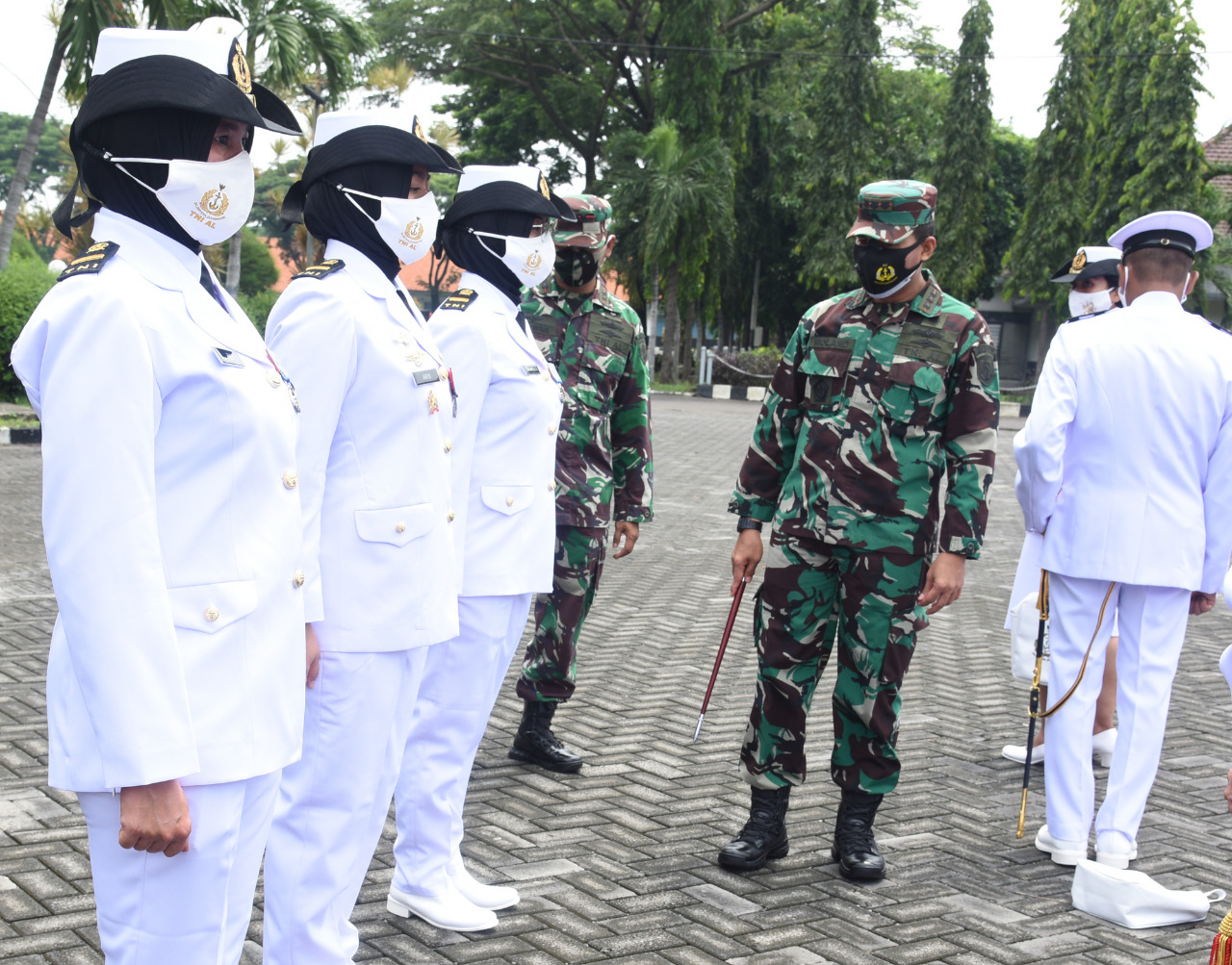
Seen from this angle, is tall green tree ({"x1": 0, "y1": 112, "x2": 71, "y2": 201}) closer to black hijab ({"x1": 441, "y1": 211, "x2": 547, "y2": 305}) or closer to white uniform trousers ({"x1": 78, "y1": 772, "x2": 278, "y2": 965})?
black hijab ({"x1": 441, "y1": 211, "x2": 547, "y2": 305})

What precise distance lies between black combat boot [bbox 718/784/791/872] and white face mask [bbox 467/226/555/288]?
1.85 metres

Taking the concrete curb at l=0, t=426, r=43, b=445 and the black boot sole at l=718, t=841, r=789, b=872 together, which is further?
the concrete curb at l=0, t=426, r=43, b=445

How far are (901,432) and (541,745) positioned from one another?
196cm

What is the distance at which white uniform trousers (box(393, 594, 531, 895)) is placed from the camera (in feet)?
11.8

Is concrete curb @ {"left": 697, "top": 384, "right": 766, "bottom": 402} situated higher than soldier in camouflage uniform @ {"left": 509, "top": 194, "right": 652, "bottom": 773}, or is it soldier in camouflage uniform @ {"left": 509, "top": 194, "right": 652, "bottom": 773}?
soldier in camouflage uniform @ {"left": 509, "top": 194, "right": 652, "bottom": 773}

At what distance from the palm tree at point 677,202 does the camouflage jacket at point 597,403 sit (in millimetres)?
26343

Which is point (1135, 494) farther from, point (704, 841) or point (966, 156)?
point (966, 156)

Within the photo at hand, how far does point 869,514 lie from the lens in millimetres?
4043

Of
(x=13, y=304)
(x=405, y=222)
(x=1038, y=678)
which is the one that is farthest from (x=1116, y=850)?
(x=13, y=304)

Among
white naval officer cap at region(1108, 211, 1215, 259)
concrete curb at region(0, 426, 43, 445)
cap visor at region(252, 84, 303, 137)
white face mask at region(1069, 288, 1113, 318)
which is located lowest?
concrete curb at region(0, 426, 43, 445)

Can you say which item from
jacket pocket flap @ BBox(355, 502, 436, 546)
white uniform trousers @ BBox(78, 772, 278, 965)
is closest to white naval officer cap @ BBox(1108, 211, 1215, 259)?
jacket pocket flap @ BBox(355, 502, 436, 546)

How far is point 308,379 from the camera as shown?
2805 mm

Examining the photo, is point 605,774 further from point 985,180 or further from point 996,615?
point 985,180

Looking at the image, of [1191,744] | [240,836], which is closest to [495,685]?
[240,836]
